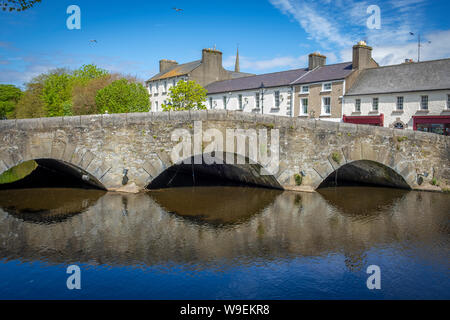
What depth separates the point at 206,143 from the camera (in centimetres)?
1355

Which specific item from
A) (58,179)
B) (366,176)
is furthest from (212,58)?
(366,176)

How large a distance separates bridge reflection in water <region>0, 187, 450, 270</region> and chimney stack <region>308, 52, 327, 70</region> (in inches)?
759

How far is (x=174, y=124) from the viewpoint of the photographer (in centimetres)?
1347

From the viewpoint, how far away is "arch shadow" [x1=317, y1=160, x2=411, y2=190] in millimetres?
15836

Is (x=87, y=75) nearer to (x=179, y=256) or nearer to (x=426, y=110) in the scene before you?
(x=426, y=110)

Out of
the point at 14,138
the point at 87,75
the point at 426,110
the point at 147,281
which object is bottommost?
the point at 147,281

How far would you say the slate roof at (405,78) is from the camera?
23.6 m

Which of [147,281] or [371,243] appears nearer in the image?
[147,281]

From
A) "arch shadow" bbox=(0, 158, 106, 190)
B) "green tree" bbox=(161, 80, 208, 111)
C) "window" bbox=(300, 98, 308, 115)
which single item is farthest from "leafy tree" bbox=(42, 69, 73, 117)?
"window" bbox=(300, 98, 308, 115)

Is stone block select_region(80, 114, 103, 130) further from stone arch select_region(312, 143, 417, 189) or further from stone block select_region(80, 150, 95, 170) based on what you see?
stone arch select_region(312, 143, 417, 189)

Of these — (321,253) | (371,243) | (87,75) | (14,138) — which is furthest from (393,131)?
(87,75)

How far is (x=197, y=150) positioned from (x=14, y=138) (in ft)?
20.2

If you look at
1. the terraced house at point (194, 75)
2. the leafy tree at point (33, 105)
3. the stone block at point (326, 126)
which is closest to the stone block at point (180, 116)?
the stone block at point (326, 126)

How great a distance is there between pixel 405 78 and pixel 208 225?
21.3 m
